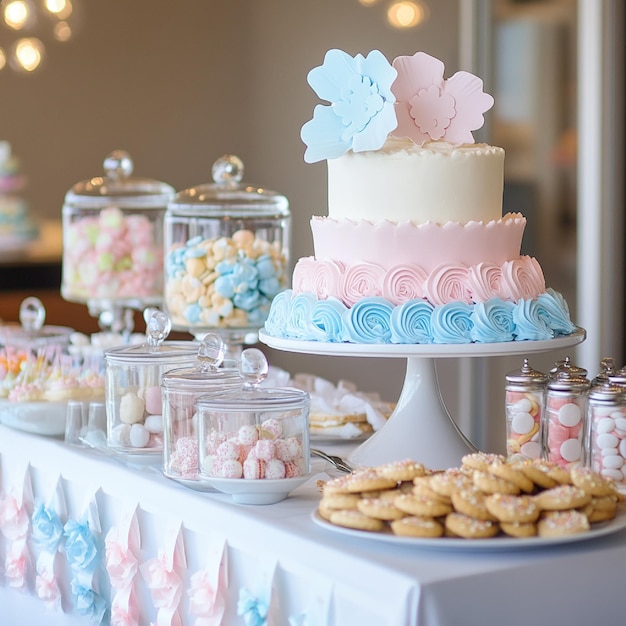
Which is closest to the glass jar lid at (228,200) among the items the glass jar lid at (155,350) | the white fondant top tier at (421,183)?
the glass jar lid at (155,350)

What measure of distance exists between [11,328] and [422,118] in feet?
4.49

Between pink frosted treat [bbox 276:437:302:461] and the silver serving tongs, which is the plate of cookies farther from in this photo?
the silver serving tongs

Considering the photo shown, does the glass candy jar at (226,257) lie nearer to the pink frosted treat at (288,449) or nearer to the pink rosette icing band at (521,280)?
the pink rosette icing band at (521,280)

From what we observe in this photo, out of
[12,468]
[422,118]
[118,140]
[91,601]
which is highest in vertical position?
[118,140]

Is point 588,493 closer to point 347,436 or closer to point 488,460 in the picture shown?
point 488,460

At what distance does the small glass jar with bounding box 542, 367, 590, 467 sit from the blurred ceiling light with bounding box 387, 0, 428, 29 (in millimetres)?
3384

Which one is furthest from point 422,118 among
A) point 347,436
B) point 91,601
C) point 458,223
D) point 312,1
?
point 312,1

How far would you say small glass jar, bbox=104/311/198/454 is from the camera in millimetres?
1810

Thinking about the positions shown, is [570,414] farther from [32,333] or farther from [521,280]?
[32,333]

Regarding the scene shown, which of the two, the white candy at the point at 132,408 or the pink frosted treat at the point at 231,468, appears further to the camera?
the white candy at the point at 132,408

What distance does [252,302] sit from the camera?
244 cm

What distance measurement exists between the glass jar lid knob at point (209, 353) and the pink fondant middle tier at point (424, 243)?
0.24m

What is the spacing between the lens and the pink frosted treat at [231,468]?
1530 mm

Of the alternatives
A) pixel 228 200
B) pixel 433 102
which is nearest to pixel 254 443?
pixel 433 102
